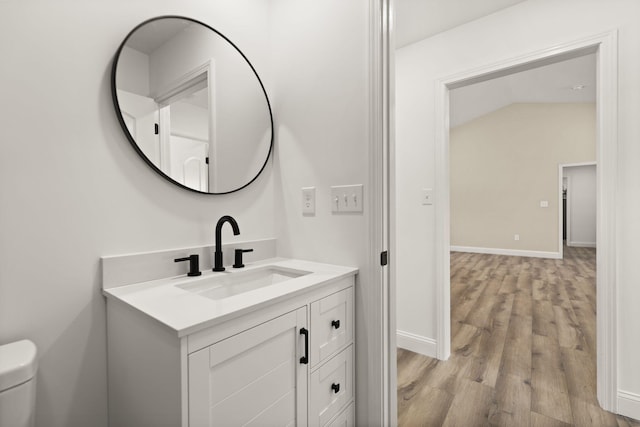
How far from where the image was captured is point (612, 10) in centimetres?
160

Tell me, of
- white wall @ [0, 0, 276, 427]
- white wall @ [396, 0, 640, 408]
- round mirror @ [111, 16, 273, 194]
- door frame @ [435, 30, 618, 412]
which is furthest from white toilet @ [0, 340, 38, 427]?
door frame @ [435, 30, 618, 412]

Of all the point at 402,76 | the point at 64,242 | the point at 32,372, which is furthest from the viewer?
the point at 402,76

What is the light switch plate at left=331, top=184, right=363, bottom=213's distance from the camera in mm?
1277

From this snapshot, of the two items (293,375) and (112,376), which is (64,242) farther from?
(293,375)

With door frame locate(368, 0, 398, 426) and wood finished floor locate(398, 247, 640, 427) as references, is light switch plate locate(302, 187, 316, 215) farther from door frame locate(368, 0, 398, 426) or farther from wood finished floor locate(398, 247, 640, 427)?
wood finished floor locate(398, 247, 640, 427)

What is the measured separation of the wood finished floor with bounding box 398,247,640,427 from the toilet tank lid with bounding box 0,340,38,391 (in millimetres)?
1547

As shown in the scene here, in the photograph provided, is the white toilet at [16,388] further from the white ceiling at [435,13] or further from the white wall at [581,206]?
the white wall at [581,206]

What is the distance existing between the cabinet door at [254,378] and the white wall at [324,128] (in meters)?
0.37

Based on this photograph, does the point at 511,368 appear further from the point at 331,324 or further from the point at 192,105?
the point at 192,105

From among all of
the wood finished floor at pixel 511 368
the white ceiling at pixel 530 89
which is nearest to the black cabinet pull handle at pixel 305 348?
the wood finished floor at pixel 511 368

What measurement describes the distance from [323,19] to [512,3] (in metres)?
1.41

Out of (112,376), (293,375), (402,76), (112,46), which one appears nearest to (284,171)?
(112,46)

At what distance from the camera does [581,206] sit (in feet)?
24.8

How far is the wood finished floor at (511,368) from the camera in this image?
1.60m
